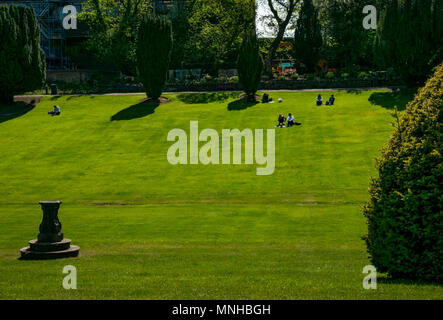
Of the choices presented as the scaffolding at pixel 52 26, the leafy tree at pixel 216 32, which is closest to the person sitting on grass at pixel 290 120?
the leafy tree at pixel 216 32

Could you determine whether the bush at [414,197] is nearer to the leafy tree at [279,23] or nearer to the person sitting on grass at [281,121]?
the person sitting on grass at [281,121]

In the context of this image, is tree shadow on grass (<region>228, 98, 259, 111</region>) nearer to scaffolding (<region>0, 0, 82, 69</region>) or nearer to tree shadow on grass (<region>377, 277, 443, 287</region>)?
scaffolding (<region>0, 0, 82, 69</region>)

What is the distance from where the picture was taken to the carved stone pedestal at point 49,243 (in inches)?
659

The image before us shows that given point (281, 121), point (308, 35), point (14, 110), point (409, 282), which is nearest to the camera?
point (409, 282)

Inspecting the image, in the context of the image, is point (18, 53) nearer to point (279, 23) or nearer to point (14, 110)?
point (14, 110)

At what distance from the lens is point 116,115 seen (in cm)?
5459

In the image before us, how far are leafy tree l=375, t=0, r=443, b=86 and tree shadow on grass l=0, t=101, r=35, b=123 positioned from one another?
3127cm

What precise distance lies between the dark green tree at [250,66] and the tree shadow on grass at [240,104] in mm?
678

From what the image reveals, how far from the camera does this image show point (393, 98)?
2120 inches

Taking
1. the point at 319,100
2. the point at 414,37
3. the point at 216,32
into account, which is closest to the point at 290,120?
the point at 319,100

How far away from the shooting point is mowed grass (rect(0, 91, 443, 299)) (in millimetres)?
12414

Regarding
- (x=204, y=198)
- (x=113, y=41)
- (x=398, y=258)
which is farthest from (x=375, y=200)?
(x=113, y=41)

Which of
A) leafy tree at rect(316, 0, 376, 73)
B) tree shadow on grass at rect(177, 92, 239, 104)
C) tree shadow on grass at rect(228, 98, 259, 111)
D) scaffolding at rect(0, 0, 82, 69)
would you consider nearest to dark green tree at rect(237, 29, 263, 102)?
tree shadow on grass at rect(228, 98, 259, 111)

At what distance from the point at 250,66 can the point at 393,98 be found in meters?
12.5
